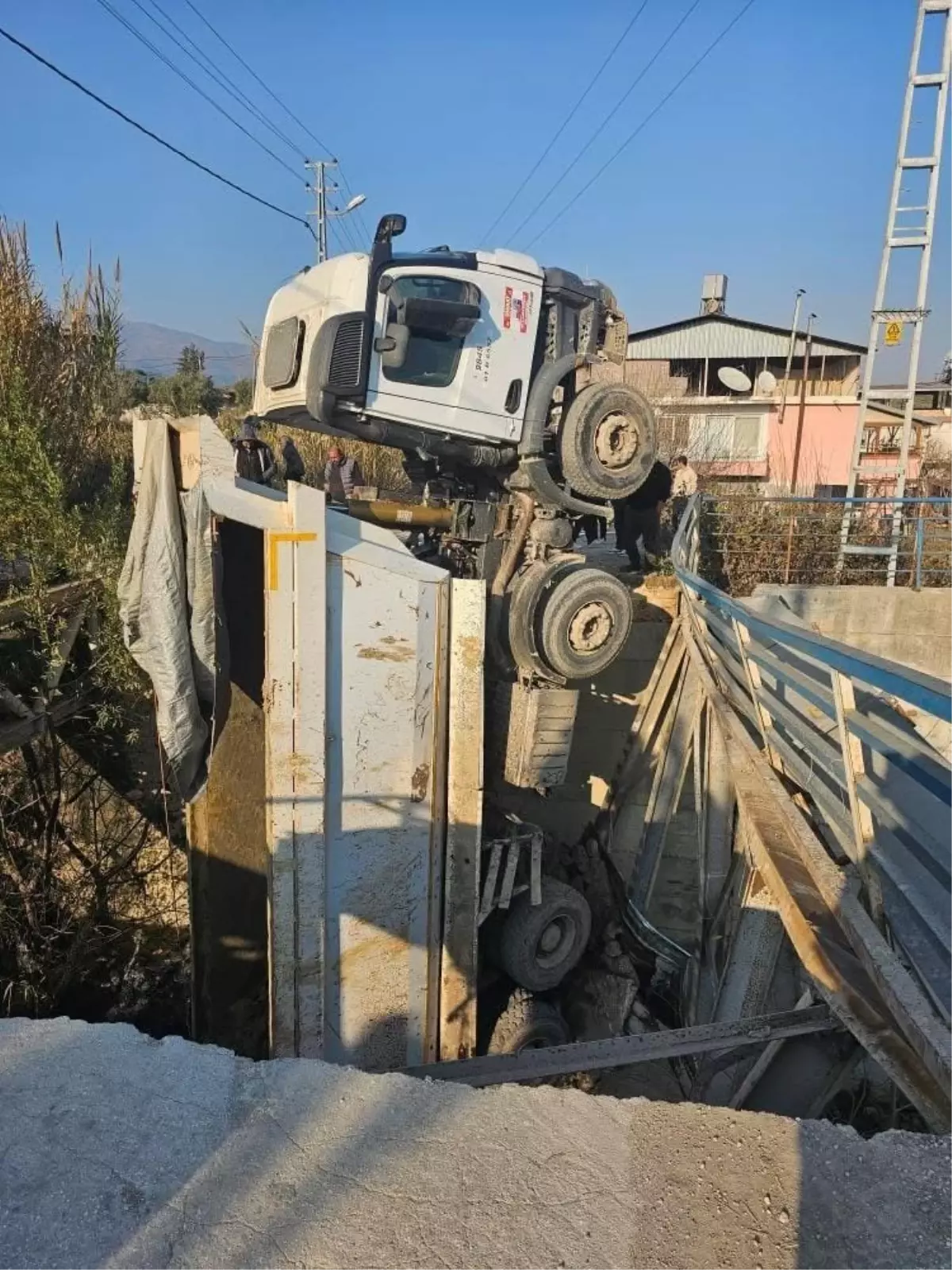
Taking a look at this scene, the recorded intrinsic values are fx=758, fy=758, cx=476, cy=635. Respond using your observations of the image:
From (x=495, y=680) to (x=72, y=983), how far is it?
124 inches

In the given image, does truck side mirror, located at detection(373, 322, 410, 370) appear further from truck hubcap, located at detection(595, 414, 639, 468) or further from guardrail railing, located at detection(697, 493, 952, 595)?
guardrail railing, located at detection(697, 493, 952, 595)

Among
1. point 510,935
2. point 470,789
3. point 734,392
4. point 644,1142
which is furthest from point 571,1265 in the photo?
point 734,392

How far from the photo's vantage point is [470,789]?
3.84 meters

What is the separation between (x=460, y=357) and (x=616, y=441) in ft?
4.13

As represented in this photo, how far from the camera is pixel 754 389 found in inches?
1042

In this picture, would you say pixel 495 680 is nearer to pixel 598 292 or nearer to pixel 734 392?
pixel 598 292

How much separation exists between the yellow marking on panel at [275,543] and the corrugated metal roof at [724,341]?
26.7 metres

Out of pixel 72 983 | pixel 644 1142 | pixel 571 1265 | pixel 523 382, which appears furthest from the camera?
pixel 523 382

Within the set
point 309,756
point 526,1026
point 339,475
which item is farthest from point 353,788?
point 339,475

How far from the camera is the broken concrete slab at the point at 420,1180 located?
1.41m

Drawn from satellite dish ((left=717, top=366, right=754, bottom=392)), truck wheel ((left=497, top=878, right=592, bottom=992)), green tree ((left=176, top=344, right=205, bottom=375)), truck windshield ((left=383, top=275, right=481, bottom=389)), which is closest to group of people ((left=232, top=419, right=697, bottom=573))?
truck windshield ((left=383, top=275, right=481, bottom=389))

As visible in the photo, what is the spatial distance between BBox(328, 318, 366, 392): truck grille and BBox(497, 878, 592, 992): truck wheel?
3.46 metres

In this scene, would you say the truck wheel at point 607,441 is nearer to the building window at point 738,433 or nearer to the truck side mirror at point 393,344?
the truck side mirror at point 393,344

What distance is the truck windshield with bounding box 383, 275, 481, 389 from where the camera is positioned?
5.09m
